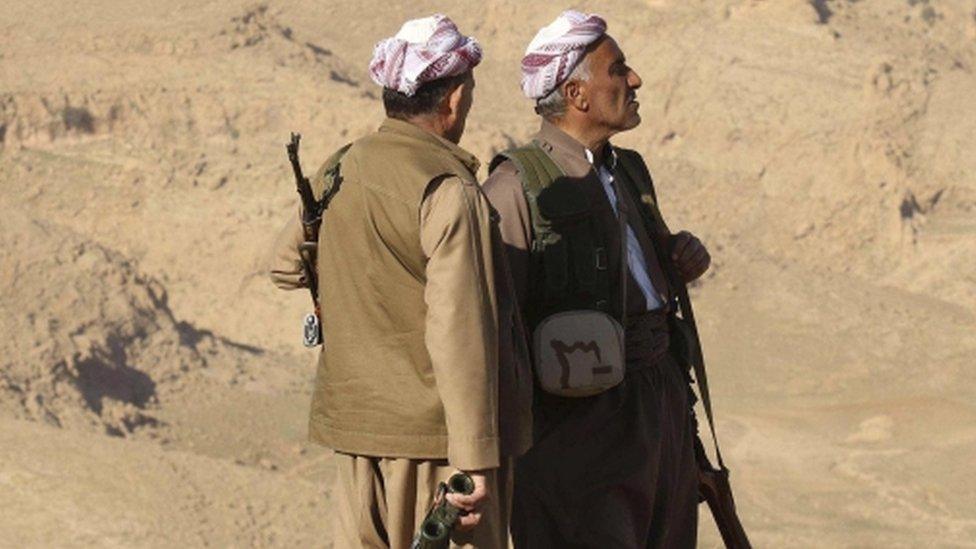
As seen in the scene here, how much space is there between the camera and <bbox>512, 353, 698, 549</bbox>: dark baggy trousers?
4.59 m

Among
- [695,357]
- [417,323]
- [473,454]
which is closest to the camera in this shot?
[473,454]

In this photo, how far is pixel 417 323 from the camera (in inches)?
156

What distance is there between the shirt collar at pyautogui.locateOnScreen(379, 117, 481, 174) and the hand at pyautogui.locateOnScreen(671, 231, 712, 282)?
2.76 feet

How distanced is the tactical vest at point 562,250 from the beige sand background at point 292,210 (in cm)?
422

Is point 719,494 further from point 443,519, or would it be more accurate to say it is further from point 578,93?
point 443,519

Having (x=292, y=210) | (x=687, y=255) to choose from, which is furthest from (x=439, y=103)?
(x=292, y=210)

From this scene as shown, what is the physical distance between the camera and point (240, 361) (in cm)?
1296

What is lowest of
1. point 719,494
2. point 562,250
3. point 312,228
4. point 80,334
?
point 80,334

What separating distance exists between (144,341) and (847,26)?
10730mm

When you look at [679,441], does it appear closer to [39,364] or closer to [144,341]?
[39,364]

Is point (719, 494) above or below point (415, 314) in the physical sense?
below

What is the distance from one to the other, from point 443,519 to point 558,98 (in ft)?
4.14

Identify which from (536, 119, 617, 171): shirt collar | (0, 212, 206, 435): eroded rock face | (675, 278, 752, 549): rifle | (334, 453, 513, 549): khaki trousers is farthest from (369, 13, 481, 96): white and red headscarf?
(0, 212, 206, 435): eroded rock face

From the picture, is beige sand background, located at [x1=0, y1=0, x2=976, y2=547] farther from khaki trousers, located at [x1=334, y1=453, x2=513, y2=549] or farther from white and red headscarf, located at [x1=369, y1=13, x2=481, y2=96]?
white and red headscarf, located at [x1=369, y1=13, x2=481, y2=96]
